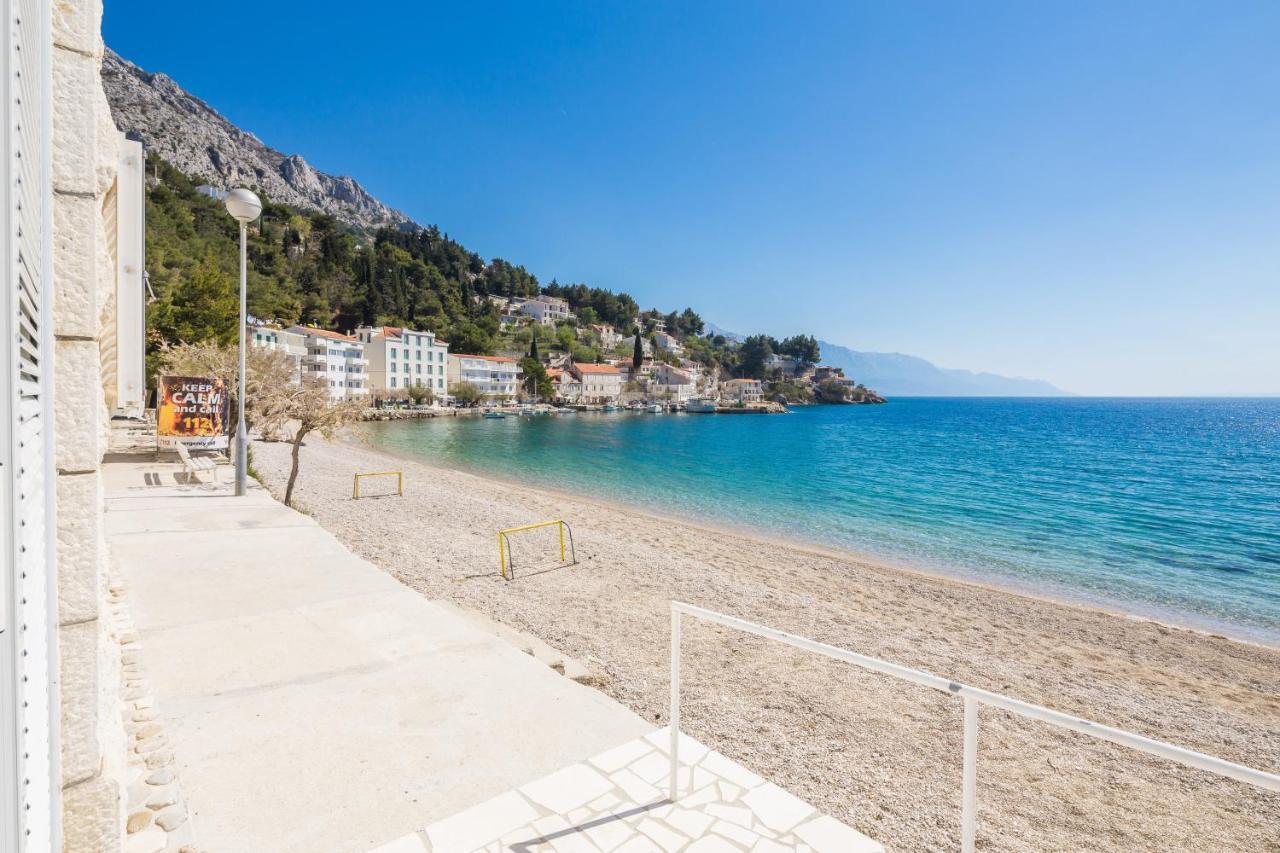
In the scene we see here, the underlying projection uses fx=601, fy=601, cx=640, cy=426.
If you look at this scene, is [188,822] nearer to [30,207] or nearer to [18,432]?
[18,432]

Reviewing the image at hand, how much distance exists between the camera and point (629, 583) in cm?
1090

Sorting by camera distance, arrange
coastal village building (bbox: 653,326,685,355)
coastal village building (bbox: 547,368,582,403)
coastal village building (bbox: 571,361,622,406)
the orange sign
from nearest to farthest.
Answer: the orange sign, coastal village building (bbox: 547,368,582,403), coastal village building (bbox: 571,361,622,406), coastal village building (bbox: 653,326,685,355)

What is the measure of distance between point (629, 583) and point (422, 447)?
3601 cm

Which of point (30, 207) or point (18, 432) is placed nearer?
point (18, 432)

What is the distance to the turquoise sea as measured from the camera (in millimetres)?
15477

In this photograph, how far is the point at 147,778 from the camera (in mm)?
3326

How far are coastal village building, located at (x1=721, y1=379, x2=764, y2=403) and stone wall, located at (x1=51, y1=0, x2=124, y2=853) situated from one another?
134787 mm

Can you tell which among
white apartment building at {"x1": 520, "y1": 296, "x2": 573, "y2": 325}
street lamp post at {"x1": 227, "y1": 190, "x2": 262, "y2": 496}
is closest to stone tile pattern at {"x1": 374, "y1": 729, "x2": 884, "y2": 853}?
street lamp post at {"x1": 227, "y1": 190, "x2": 262, "y2": 496}

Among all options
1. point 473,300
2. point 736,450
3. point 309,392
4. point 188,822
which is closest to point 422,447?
point 736,450

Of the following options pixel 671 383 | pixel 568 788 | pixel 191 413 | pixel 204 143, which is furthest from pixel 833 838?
pixel 204 143

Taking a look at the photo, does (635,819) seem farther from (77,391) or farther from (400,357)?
(400,357)

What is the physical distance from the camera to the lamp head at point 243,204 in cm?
952

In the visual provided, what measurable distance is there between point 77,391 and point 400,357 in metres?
89.0

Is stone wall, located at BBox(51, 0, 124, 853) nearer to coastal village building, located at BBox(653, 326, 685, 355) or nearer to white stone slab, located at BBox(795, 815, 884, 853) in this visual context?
white stone slab, located at BBox(795, 815, 884, 853)
